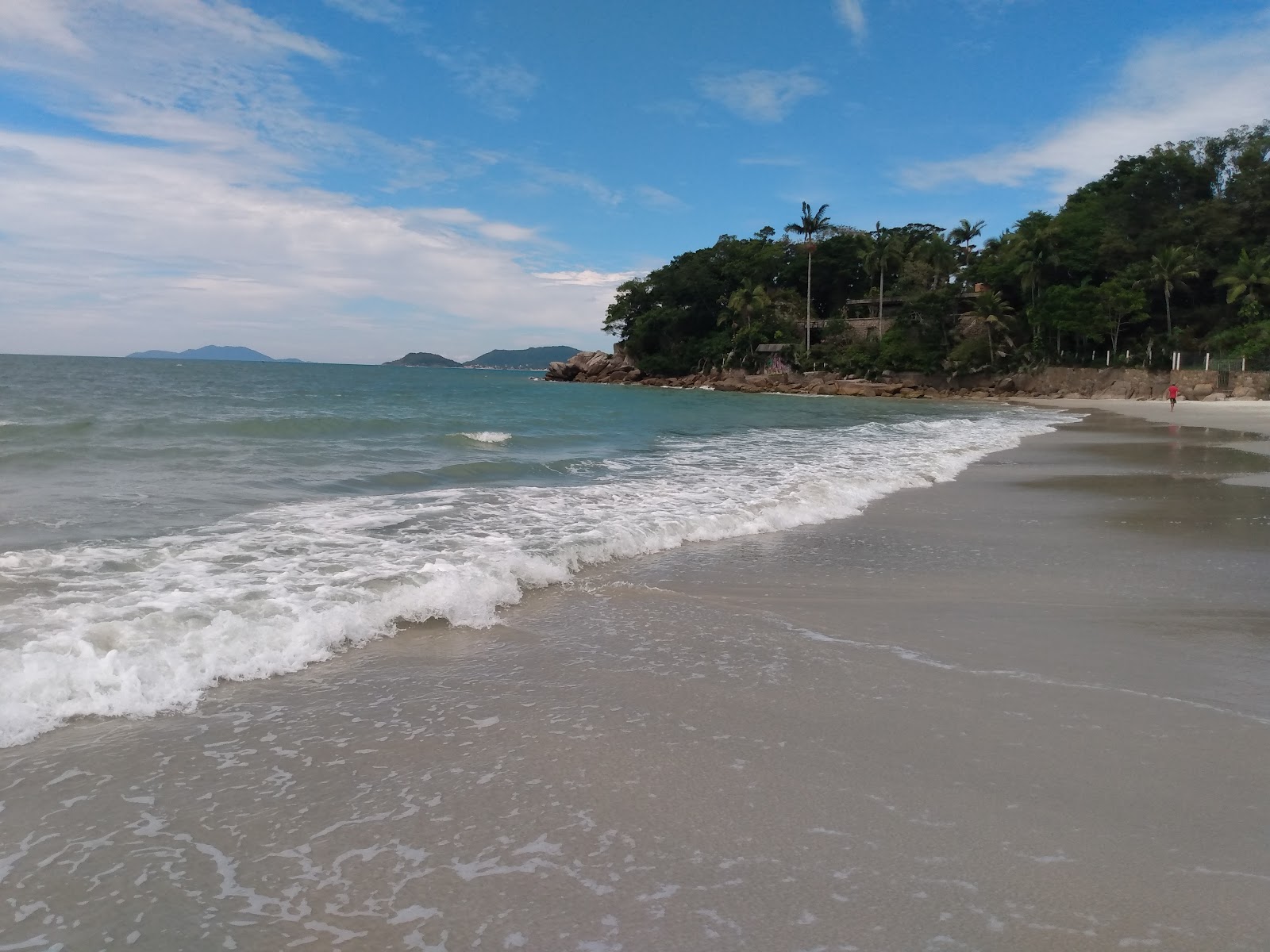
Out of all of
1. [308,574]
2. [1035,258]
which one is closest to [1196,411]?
[1035,258]

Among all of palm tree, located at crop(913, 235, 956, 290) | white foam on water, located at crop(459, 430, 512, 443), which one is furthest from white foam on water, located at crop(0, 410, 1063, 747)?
palm tree, located at crop(913, 235, 956, 290)

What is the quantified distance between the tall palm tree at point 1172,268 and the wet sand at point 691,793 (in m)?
52.4

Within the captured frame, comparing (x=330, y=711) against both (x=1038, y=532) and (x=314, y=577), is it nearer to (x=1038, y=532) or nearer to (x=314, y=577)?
(x=314, y=577)

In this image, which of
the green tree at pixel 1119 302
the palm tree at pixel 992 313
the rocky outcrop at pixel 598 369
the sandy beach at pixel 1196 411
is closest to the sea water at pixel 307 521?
the sandy beach at pixel 1196 411

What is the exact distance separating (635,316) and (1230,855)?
81.2m

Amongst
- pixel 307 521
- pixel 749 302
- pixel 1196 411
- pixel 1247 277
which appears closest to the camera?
pixel 307 521

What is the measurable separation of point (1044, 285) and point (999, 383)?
729 cm

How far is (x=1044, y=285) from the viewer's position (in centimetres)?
5434

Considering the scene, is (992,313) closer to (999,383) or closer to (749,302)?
(999,383)

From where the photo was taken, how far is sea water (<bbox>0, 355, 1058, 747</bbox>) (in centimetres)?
421

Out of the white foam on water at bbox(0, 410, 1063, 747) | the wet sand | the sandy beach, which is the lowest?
the wet sand

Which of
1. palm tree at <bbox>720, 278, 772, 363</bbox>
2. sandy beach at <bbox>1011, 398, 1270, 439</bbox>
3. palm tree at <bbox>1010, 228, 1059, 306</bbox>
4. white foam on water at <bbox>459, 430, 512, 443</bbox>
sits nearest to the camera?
white foam on water at <bbox>459, 430, 512, 443</bbox>

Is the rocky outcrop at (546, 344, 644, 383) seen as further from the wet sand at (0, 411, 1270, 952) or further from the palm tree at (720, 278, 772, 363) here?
the wet sand at (0, 411, 1270, 952)

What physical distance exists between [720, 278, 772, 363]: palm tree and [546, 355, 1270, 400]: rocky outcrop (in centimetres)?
449
